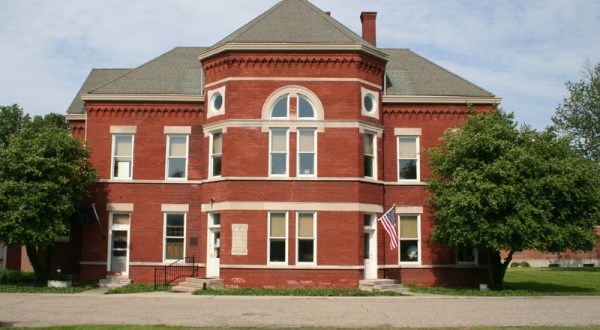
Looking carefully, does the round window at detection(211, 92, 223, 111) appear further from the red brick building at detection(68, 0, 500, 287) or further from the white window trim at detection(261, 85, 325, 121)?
the white window trim at detection(261, 85, 325, 121)

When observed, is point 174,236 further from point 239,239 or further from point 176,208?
point 239,239

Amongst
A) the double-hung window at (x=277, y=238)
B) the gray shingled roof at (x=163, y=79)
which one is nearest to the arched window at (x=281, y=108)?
the double-hung window at (x=277, y=238)

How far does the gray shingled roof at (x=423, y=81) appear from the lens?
26.7 metres

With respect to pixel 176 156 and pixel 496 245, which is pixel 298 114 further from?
pixel 496 245

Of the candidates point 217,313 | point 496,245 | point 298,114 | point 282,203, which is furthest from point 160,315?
point 496,245

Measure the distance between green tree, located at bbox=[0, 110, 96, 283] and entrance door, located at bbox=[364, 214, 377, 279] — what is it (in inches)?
457

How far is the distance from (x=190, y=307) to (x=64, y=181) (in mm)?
9197

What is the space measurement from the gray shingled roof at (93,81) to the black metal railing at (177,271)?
8775 millimetres

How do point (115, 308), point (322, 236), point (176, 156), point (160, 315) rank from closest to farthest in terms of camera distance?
point (160, 315)
point (115, 308)
point (322, 236)
point (176, 156)

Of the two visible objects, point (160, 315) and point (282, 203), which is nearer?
point (160, 315)

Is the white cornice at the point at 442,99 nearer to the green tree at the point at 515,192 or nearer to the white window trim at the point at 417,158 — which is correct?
the white window trim at the point at 417,158

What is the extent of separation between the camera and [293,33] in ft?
79.8

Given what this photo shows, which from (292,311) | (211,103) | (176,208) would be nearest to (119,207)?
(176,208)

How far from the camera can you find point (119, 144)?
26.2 meters
